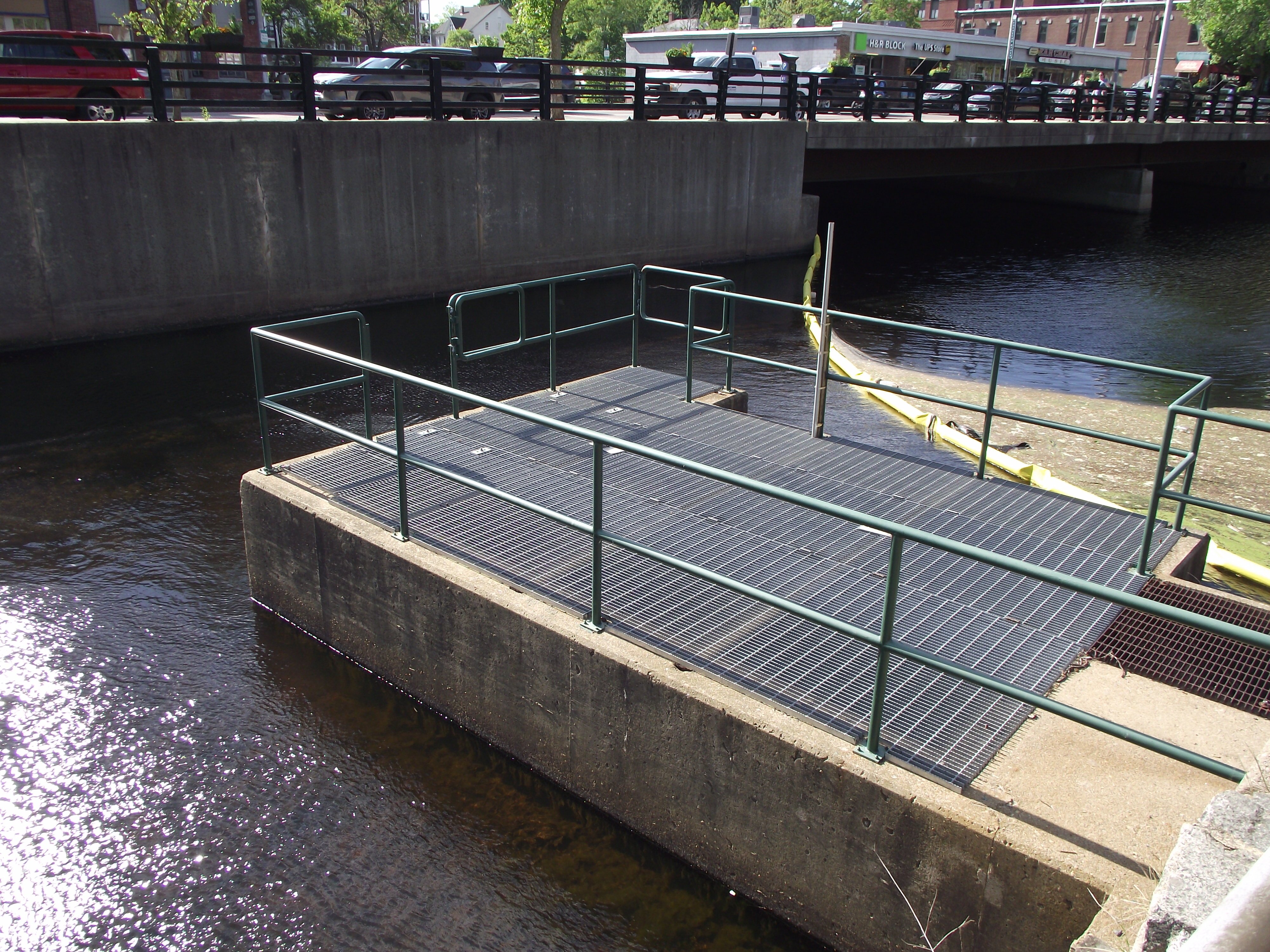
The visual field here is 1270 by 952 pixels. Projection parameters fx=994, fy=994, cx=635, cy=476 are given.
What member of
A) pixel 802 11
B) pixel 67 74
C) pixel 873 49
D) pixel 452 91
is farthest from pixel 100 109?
pixel 802 11

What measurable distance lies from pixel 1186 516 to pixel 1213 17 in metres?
58.9

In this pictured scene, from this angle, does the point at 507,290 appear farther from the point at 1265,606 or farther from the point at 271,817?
the point at 1265,606

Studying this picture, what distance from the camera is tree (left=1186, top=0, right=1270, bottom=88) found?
171 ft

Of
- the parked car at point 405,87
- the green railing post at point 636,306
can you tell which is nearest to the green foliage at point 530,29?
the parked car at point 405,87

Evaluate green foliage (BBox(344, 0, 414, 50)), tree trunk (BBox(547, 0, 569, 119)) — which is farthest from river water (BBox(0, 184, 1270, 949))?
green foliage (BBox(344, 0, 414, 50))

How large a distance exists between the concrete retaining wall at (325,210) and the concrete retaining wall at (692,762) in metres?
9.42

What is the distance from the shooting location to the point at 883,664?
12.8 ft

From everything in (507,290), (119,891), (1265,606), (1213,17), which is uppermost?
(1213,17)

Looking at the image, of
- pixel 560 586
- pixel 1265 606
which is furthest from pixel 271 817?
pixel 1265 606

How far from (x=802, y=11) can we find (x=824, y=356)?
90.8 metres

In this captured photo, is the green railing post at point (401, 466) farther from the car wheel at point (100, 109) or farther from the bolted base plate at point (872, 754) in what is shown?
the car wheel at point (100, 109)

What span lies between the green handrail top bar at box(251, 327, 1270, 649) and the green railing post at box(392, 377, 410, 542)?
11cm

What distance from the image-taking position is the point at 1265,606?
5.50 metres

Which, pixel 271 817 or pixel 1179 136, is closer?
pixel 271 817
